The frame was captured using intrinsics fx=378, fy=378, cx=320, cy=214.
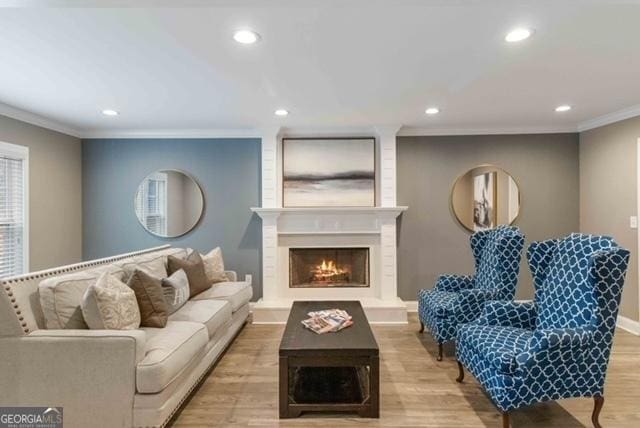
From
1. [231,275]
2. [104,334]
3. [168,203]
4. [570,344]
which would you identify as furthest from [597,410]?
[168,203]

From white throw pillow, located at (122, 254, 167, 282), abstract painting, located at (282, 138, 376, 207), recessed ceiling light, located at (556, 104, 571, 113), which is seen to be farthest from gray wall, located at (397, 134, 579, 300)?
white throw pillow, located at (122, 254, 167, 282)

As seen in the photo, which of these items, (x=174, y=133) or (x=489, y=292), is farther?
(x=174, y=133)

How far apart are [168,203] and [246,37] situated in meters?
3.27

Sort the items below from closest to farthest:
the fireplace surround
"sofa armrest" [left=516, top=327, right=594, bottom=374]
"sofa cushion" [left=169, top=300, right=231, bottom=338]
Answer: "sofa armrest" [left=516, top=327, right=594, bottom=374] → "sofa cushion" [left=169, top=300, right=231, bottom=338] → the fireplace surround

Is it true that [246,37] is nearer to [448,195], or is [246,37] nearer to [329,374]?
[329,374]

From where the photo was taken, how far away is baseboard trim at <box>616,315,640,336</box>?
3998 mm

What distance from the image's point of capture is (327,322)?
287 centimetres

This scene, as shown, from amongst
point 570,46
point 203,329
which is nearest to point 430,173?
point 570,46

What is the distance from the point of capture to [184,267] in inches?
145

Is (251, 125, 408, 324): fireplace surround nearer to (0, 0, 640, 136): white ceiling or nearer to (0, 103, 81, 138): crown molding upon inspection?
(0, 0, 640, 136): white ceiling

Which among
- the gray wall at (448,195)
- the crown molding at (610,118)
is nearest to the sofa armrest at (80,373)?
the gray wall at (448,195)

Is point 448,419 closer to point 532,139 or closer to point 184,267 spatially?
point 184,267

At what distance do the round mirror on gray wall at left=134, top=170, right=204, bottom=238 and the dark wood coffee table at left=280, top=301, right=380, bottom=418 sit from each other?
2702 mm

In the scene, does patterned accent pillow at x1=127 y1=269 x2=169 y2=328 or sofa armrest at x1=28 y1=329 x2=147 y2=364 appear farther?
patterned accent pillow at x1=127 y1=269 x2=169 y2=328
